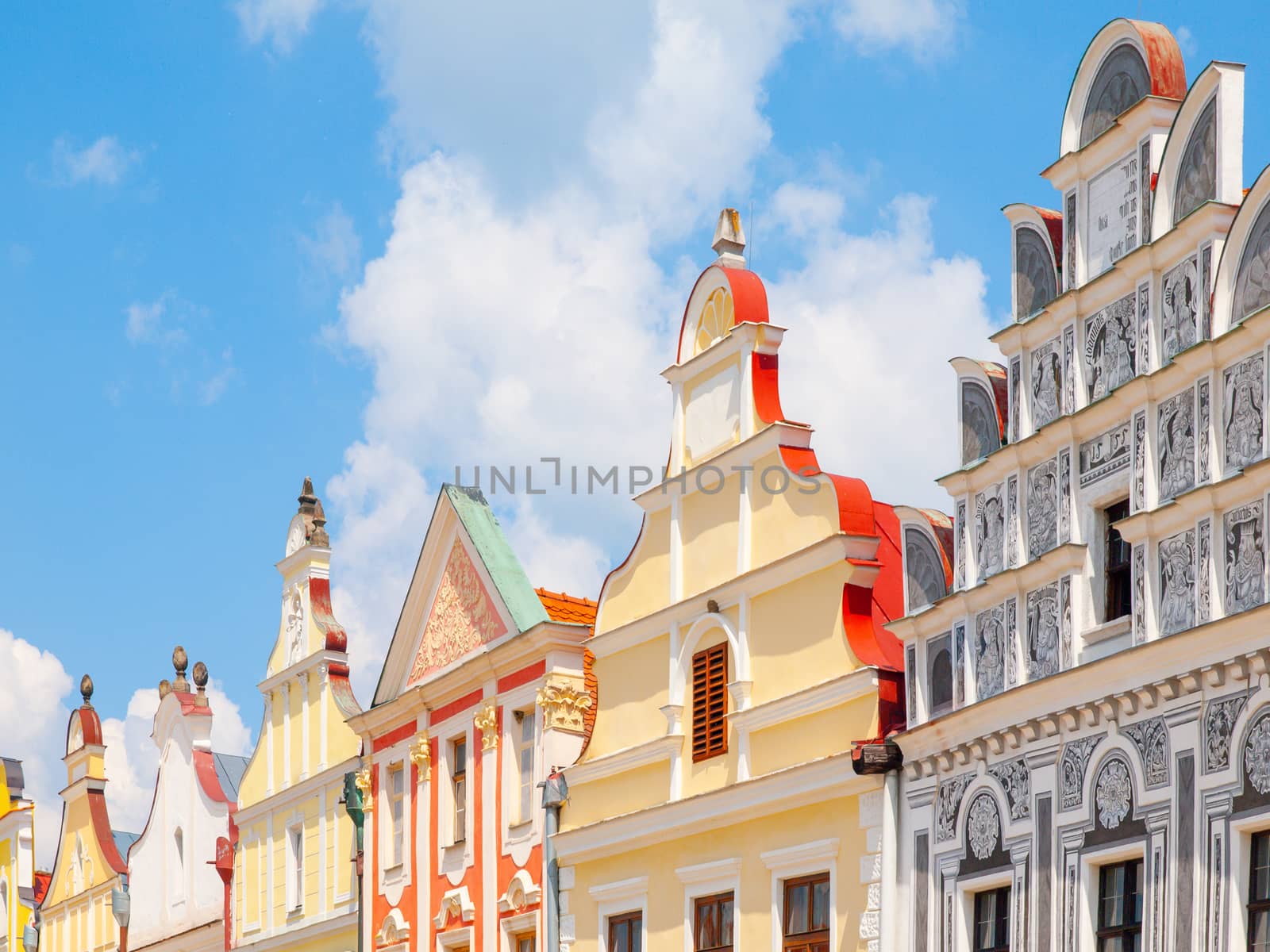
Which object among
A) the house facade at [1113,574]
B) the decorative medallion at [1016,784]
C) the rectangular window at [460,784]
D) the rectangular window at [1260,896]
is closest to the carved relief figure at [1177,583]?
the house facade at [1113,574]

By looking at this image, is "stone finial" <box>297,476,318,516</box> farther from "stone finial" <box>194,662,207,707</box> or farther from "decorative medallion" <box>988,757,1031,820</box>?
"decorative medallion" <box>988,757,1031,820</box>

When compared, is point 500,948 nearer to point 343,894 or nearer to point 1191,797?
point 343,894

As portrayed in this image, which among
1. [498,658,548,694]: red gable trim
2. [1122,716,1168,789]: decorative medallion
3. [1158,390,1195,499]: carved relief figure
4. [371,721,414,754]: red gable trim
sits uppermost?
[1158,390,1195,499]: carved relief figure

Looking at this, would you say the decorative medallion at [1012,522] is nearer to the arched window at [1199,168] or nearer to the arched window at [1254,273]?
the arched window at [1199,168]

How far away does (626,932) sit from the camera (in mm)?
25359

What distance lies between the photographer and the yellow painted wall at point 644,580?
84.4 ft

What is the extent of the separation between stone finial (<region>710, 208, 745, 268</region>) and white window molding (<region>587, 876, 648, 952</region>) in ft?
24.9

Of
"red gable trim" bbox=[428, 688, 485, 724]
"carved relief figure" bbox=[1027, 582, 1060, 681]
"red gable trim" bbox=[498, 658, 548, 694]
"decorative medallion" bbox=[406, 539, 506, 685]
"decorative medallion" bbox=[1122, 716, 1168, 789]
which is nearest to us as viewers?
"decorative medallion" bbox=[1122, 716, 1168, 789]

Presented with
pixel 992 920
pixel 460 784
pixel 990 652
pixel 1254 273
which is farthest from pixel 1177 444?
pixel 460 784

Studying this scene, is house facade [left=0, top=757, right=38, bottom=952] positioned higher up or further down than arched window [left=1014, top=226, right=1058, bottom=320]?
further down

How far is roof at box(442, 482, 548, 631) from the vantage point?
28.5 m

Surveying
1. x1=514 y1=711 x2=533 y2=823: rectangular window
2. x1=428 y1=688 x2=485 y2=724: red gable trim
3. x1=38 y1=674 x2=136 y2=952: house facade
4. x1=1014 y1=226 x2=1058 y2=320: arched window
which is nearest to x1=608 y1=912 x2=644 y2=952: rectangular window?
x1=514 y1=711 x2=533 y2=823: rectangular window

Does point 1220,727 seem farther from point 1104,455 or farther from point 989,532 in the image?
point 989,532

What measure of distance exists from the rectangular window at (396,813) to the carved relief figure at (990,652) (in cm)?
1319
